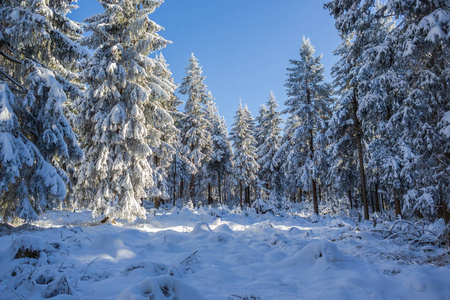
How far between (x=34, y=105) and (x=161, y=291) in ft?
27.6

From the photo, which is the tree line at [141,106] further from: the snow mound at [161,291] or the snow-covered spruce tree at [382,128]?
the snow mound at [161,291]

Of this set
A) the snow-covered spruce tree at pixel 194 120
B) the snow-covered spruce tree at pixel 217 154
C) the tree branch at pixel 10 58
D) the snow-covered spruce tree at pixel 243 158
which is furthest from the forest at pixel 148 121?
the snow-covered spruce tree at pixel 217 154

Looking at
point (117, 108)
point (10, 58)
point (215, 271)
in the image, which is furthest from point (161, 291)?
point (117, 108)

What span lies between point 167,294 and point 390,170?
51.2 ft

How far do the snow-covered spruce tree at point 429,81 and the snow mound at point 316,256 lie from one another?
354cm

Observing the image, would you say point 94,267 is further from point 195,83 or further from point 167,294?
point 195,83

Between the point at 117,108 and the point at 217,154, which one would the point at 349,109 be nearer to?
the point at 117,108

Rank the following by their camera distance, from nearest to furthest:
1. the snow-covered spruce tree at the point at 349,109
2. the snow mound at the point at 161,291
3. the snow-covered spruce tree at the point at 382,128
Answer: the snow mound at the point at 161,291
the snow-covered spruce tree at the point at 382,128
the snow-covered spruce tree at the point at 349,109

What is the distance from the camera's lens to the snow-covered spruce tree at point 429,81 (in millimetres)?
5922

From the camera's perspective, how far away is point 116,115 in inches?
437

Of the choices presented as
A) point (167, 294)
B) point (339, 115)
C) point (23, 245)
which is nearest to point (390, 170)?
point (339, 115)

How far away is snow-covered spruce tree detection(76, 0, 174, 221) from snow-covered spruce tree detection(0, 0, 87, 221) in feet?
7.58

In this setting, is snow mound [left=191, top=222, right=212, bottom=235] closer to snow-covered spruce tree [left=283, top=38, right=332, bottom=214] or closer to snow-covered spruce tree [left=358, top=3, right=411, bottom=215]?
snow-covered spruce tree [left=358, top=3, right=411, bottom=215]

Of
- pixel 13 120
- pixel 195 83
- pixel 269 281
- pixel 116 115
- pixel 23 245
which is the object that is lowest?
pixel 269 281
